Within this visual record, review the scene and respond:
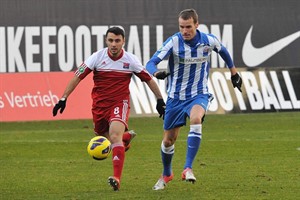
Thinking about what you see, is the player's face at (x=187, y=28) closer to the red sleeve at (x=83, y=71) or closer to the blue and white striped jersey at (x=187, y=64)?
the blue and white striped jersey at (x=187, y=64)

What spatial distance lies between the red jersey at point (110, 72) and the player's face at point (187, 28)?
28.1 inches

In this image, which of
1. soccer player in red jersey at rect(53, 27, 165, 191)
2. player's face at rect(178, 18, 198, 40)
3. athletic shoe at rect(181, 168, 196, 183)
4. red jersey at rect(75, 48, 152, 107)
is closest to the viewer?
athletic shoe at rect(181, 168, 196, 183)

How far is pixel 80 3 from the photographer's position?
2773cm

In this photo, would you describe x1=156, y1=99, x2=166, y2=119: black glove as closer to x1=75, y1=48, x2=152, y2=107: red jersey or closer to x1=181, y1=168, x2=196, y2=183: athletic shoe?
x1=75, y1=48, x2=152, y2=107: red jersey

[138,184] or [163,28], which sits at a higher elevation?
[163,28]

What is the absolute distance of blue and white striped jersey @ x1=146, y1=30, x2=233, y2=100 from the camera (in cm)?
1291

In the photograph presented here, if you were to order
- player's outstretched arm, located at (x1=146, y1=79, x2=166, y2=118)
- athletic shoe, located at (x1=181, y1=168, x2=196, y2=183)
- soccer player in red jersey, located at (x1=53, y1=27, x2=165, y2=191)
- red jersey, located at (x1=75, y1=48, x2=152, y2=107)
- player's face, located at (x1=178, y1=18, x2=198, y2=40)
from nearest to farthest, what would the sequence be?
athletic shoe, located at (x1=181, y1=168, x2=196, y2=183), player's face, located at (x1=178, y1=18, x2=198, y2=40), soccer player in red jersey, located at (x1=53, y1=27, x2=165, y2=191), red jersey, located at (x1=75, y1=48, x2=152, y2=107), player's outstretched arm, located at (x1=146, y1=79, x2=166, y2=118)

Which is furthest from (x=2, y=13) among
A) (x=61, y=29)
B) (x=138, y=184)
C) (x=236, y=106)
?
(x=138, y=184)

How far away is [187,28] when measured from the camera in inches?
504

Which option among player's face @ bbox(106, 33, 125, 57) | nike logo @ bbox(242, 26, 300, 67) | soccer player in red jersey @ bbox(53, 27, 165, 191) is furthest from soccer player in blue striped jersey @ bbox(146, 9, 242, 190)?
nike logo @ bbox(242, 26, 300, 67)

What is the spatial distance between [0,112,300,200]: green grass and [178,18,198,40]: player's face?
192 centimetres

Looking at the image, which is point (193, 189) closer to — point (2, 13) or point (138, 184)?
point (138, 184)

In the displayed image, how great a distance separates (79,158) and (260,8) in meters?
11.8

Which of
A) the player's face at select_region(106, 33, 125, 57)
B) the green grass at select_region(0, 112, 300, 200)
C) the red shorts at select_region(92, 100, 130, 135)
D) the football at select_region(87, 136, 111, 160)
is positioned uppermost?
the player's face at select_region(106, 33, 125, 57)
